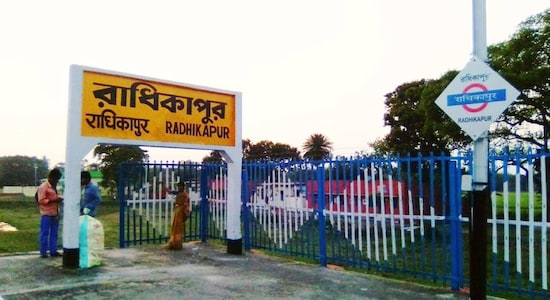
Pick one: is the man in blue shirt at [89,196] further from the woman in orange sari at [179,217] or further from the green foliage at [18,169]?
the green foliage at [18,169]

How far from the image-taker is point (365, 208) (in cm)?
866

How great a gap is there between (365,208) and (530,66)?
14851 mm

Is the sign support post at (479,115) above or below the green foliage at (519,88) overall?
below

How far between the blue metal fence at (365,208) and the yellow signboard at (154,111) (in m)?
1.28

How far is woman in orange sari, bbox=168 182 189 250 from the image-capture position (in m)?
10.7

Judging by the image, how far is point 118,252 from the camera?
10.1m

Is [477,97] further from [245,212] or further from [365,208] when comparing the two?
[245,212]

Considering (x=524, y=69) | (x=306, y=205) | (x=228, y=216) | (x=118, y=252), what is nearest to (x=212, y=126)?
(x=228, y=216)

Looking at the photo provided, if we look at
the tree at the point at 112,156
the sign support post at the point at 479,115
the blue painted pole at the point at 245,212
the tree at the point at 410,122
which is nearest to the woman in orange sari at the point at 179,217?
the blue painted pole at the point at 245,212

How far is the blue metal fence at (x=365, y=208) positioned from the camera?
20.6ft

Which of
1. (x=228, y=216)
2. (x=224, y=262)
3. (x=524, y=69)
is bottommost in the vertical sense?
(x=224, y=262)

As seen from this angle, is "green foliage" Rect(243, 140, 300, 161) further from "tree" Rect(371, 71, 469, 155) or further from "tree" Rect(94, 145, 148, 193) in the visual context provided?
"tree" Rect(371, 71, 469, 155)

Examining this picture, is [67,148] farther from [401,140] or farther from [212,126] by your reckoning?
[401,140]

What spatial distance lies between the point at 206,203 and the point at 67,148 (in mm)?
4377
